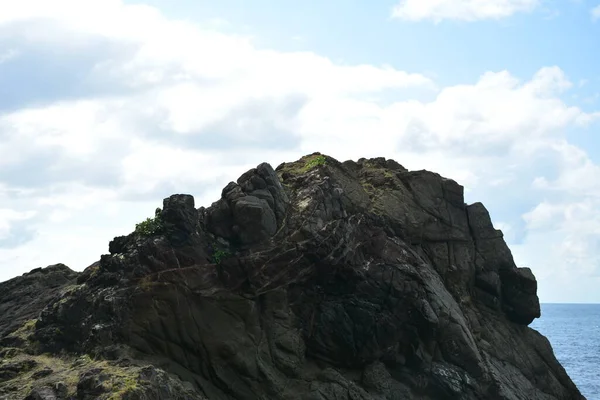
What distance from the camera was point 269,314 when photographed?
40.3m

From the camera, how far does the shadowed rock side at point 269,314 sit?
123 ft

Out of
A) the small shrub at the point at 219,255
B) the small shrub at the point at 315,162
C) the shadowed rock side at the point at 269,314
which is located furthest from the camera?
the small shrub at the point at 315,162

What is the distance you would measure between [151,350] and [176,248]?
16.8 ft

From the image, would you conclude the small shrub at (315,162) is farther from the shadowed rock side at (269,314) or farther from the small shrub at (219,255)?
the small shrub at (219,255)

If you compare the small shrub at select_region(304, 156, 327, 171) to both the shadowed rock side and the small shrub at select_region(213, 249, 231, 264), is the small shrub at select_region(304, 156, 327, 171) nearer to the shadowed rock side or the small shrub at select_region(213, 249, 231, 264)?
the shadowed rock side

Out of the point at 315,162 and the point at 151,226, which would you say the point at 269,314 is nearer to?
the point at 151,226

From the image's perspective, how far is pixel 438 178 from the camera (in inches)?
2019

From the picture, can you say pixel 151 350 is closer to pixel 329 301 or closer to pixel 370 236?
pixel 329 301

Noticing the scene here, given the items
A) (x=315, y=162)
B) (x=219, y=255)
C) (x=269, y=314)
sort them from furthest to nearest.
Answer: (x=315, y=162) → (x=269, y=314) → (x=219, y=255)

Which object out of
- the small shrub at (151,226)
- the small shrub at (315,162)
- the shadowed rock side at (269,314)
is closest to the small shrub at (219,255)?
the shadowed rock side at (269,314)

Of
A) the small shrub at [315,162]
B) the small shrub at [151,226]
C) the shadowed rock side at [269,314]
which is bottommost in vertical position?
the shadowed rock side at [269,314]

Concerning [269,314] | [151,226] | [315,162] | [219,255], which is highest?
[315,162]

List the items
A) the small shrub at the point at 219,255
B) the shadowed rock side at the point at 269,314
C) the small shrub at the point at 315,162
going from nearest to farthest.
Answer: the shadowed rock side at the point at 269,314, the small shrub at the point at 219,255, the small shrub at the point at 315,162

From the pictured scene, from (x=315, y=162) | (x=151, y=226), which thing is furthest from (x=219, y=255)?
(x=315, y=162)
